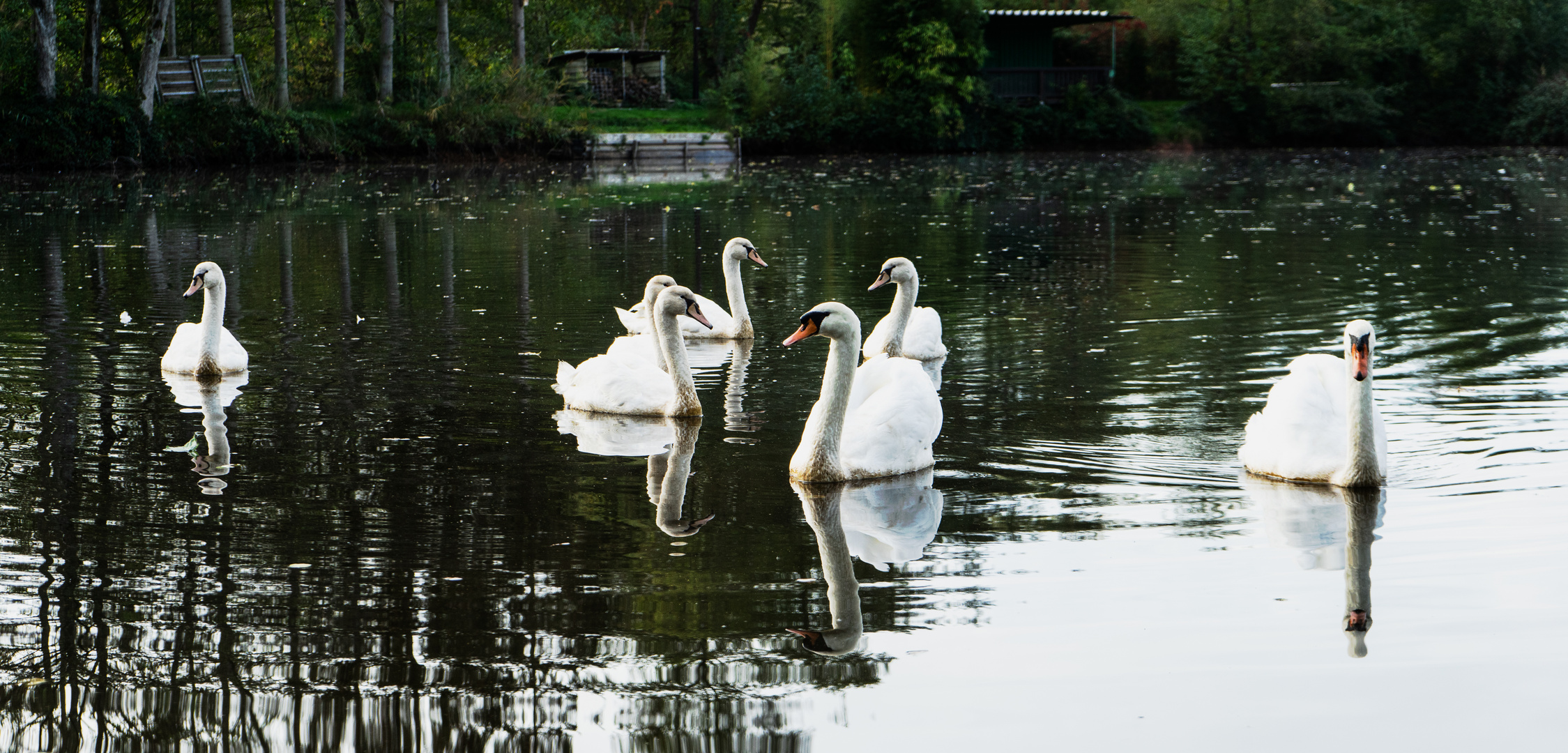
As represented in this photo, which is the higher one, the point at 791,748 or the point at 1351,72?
the point at 1351,72

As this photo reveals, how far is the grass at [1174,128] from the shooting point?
1839 inches

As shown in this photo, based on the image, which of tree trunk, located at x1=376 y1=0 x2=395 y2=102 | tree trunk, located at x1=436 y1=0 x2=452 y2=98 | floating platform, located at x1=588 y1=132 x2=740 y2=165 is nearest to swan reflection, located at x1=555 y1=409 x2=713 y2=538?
floating platform, located at x1=588 y1=132 x2=740 y2=165

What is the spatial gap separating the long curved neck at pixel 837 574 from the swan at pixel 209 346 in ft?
15.5

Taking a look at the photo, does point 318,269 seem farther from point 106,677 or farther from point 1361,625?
point 1361,625

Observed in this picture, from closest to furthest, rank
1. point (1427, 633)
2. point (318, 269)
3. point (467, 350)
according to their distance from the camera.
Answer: point (1427, 633) < point (467, 350) < point (318, 269)

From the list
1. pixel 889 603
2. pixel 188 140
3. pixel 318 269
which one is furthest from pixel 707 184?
pixel 889 603

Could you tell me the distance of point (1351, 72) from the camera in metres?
48.3

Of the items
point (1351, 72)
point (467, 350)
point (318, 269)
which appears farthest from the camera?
point (1351, 72)

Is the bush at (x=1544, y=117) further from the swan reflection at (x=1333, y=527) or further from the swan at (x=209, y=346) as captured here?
the swan at (x=209, y=346)

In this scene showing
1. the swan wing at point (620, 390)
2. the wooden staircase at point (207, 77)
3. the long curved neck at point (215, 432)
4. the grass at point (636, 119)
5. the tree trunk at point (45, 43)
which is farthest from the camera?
the grass at point (636, 119)

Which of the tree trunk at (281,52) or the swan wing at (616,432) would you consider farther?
the tree trunk at (281,52)

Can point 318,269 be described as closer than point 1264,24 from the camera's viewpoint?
Yes

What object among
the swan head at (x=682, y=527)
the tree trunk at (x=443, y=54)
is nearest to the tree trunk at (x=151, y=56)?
the tree trunk at (x=443, y=54)

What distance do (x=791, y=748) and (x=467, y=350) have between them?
6850 millimetres
